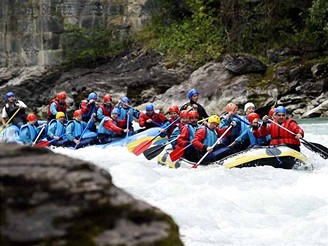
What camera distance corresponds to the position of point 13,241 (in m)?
1.79

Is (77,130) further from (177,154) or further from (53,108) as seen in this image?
(177,154)

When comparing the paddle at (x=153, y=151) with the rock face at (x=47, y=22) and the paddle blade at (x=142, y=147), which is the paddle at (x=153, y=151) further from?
the rock face at (x=47, y=22)

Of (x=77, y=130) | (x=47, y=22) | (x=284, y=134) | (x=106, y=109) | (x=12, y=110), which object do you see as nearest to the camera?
(x=284, y=134)

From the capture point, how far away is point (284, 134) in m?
9.95

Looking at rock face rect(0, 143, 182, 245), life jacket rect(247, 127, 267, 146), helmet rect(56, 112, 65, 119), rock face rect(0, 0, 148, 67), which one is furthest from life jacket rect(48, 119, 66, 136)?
rock face rect(0, 0, 148, 67)

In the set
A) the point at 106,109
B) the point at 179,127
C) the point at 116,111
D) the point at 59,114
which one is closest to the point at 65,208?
the point at 179,127

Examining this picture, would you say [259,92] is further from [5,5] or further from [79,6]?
[5,5]

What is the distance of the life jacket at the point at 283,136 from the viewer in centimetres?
993

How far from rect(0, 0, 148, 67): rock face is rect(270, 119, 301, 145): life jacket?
797 inches

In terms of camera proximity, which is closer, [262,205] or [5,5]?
[262,205]

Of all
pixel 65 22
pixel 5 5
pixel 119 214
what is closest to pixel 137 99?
pixel 65 22

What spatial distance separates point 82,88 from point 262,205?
20204 millimetres

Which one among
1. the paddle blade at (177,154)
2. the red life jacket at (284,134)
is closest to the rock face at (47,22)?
the paddle blade at (177,154)

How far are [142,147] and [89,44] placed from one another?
685 inches
